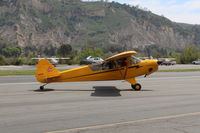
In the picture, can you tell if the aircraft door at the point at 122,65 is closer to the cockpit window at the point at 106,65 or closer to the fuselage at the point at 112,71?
the fuselage at the point at 112,71

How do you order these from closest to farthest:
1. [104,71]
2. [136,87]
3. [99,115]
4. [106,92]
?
1. [99,115]
2. [106,92]
3. [136,87]
4. [104,71]

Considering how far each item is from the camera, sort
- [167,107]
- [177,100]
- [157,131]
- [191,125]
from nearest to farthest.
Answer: [157,131] < [191,125] < [167,107] < [177,100]

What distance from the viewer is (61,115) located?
8.74 meters

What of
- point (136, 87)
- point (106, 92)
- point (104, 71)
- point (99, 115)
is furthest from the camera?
point (104, 71)

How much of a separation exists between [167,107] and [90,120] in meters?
3.40

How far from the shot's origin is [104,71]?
15445 mm

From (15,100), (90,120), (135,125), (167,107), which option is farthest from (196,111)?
(15,100)

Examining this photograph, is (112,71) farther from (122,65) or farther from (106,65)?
(122,65)

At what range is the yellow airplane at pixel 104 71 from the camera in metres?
15.1

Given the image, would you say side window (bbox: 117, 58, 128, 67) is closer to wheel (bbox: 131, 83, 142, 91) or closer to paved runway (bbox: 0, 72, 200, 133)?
wheel (bbox: 131, 83, 142, 91)

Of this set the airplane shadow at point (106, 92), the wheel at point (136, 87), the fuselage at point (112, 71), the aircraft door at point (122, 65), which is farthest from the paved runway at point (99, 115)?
the aircraft door at point (122, 65)

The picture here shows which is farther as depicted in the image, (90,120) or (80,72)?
(80,72)

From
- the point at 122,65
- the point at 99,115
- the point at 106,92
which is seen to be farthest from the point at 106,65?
the point at 99,115

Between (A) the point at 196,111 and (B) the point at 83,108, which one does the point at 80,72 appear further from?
(A) the point at 196,111
